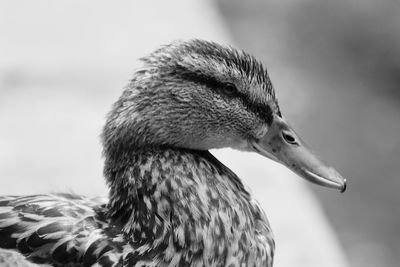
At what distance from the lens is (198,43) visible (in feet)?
7.25

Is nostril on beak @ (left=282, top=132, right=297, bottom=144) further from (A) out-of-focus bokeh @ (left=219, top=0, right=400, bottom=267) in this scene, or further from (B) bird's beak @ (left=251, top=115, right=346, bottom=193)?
(A) out-of-focus bokeh @ (left=219, top=0, right=400, bottom=267)

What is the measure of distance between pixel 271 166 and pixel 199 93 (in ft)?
5.16

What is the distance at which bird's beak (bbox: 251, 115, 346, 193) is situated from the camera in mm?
2293

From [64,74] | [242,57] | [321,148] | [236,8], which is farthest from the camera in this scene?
[236,8]

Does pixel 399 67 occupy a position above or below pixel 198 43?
above

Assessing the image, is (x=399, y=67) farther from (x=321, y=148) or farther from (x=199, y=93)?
(x=199, y=93)

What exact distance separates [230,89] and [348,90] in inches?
111

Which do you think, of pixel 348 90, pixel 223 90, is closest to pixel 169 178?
pixel 223 90

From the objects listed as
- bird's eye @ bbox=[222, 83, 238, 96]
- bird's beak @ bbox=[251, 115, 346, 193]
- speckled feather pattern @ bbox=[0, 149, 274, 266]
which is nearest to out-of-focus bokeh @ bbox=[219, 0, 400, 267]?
bird's beak @ bbox=[251, 115, 346, 193]

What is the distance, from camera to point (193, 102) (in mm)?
2211

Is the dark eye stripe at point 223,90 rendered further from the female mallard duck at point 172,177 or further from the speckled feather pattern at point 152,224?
the speckled feather pattern at point 152,224

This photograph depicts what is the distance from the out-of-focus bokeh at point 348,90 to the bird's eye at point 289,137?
5.18 ft

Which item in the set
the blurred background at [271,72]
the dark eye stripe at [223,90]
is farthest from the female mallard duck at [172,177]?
the blurred background at [271,72]

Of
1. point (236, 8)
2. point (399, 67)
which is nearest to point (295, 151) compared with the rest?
point (399, 67)
